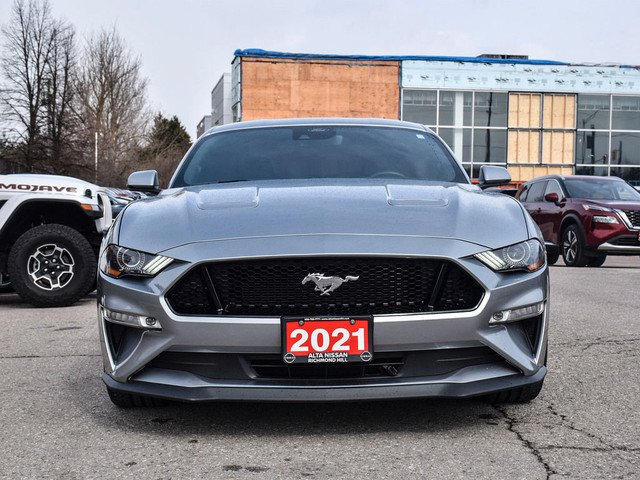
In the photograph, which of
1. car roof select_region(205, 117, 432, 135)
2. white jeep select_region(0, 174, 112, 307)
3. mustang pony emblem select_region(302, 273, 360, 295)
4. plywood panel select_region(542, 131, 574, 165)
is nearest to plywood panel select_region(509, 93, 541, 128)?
plywood panel select_region(542, 131, 574, 165)

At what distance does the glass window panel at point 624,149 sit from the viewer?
35.6 m

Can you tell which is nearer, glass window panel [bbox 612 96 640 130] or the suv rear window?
the suv rear window

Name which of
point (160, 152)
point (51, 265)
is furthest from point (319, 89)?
point (51, 265)

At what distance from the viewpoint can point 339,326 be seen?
3174mm

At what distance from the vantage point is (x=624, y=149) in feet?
117

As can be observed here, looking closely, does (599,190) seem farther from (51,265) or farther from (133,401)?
(133,401)

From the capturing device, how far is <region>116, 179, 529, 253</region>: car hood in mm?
3389

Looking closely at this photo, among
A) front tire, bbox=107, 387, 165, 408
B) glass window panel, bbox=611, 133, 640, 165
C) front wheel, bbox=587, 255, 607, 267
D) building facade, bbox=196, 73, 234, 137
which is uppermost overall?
building facade, bbox=196, 73, 234, 137

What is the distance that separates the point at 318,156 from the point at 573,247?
972 centimetres

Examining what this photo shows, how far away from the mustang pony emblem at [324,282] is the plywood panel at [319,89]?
102ft

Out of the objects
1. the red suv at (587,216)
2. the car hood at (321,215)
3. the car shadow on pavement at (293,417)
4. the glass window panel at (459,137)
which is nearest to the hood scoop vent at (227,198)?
the car hood at (321,215)

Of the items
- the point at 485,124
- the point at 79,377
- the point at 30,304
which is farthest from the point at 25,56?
the point at 79,377

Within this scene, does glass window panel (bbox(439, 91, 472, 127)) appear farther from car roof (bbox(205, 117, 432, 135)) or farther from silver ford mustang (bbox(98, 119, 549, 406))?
silver ford mustang (bbox(98, 119, 549, 406))

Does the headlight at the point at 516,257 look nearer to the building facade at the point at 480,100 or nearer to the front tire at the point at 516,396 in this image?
the front tire at the point at 516,396
